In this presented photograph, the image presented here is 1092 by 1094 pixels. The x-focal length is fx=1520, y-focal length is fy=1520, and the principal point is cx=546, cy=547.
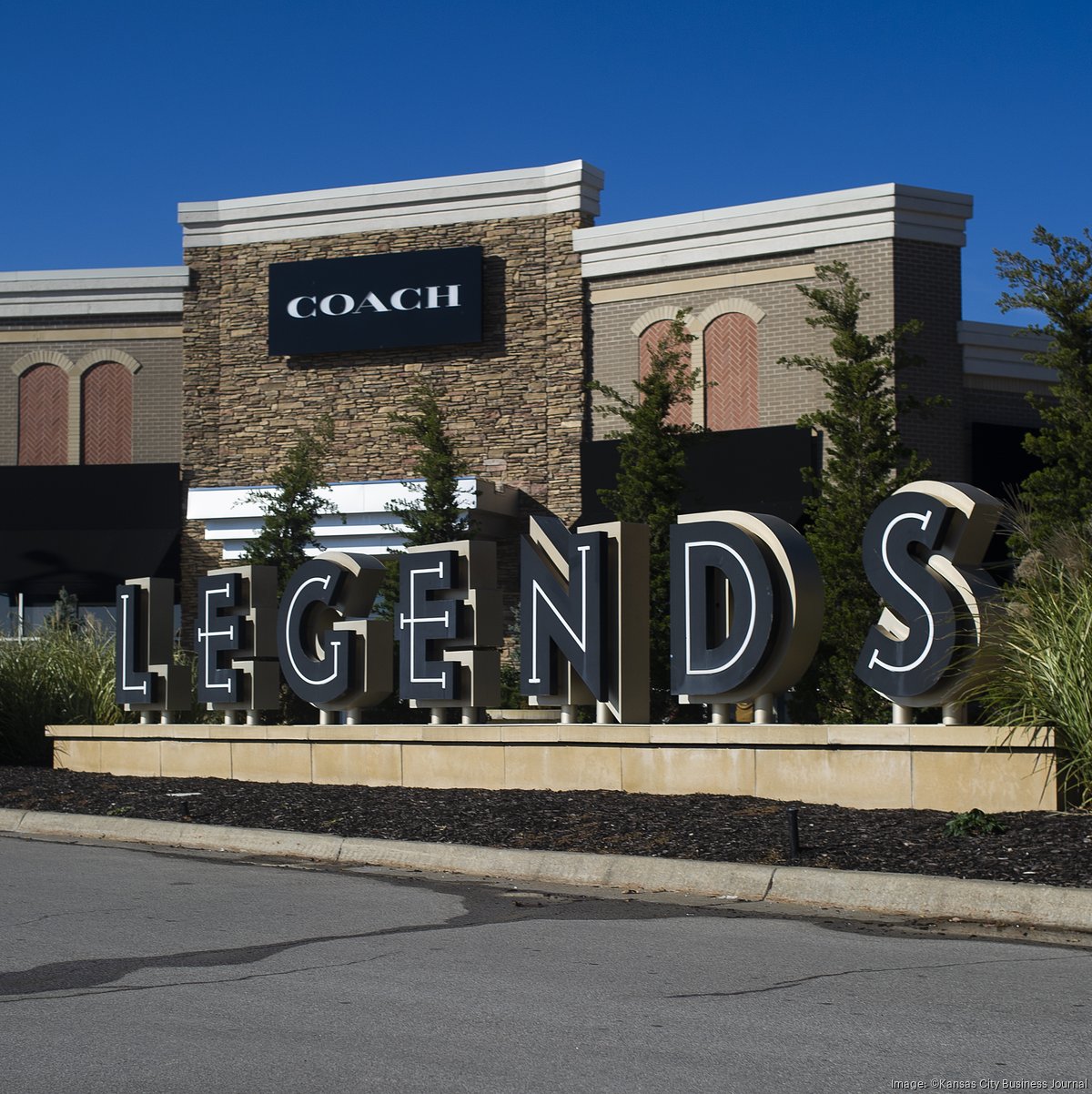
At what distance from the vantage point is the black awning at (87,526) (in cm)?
2988

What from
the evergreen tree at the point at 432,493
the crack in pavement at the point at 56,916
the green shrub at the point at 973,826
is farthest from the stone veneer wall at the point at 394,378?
the crack in pavement at the point at 56,916

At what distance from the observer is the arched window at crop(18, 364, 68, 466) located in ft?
109

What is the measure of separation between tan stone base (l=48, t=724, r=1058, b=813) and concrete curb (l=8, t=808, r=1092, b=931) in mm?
3014

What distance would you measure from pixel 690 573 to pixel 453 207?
58.7 ft

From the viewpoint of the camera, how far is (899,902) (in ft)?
29.5

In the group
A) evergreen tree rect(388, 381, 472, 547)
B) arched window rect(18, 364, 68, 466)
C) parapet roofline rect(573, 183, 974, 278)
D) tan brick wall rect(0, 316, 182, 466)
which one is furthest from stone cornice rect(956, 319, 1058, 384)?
arched window rect(18, 364, 68, 466)

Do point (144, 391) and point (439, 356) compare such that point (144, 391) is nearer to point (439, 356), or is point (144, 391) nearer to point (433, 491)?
point (439, 356)

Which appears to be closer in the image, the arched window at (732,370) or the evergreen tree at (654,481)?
the evergreen tree at (654,481)

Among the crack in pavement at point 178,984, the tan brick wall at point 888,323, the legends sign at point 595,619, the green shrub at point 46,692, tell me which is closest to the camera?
the crack in pavement at point 178,984

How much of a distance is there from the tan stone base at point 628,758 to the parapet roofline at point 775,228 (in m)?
14.3

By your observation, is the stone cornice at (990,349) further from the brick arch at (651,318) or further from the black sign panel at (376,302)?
the black sign panel at (376,302)

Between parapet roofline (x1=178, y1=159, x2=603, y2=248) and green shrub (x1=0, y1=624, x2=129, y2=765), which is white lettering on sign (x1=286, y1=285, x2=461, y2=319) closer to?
parapet roofline (x1=178, y1=159, x2=603, y2=248)

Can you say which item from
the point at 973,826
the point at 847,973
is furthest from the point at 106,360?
→ the point at 847,973

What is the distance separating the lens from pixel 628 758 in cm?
1440
